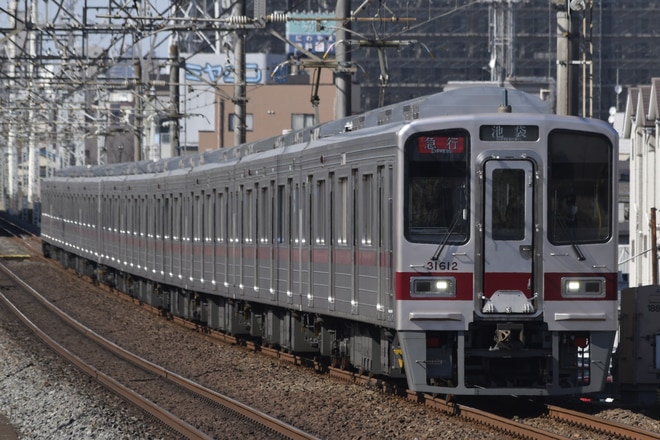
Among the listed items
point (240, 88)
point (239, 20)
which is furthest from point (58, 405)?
point (240, 88)

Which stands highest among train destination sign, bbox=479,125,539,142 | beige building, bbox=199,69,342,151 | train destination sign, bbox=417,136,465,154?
beige building, bbox=199,69,342,151

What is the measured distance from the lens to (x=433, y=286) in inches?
460

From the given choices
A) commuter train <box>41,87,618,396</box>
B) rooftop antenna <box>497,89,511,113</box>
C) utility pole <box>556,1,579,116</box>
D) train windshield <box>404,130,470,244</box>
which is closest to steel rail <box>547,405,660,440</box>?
commuter train <box>41,87,618,396</box>

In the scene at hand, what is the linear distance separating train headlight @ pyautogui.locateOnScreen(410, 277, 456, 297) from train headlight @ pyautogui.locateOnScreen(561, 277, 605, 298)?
1002 mm

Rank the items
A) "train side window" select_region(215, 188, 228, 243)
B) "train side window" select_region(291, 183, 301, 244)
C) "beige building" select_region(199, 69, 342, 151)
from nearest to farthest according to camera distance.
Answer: "train side window" select_region(291, 183, 301, 244) < "train side window" select_region(215, 188, 228, 243) < "beige building" select_region(199, 69, 342, 151)

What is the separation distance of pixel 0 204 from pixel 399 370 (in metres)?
91.8

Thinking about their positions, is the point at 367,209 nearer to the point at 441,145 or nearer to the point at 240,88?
the point at 441,145

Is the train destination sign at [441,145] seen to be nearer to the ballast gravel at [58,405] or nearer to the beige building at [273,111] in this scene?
the ballast gravel at [58,405]

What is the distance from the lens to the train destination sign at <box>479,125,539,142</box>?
1173cm

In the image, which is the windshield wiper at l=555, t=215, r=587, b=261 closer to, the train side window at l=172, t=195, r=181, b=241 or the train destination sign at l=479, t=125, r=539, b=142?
the train destination sign at l=479, t=125, r=539, b=142

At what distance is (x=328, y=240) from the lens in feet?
47.5

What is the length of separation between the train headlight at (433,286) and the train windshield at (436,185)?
343 millimetres

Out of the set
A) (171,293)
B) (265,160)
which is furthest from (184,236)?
(265,160)

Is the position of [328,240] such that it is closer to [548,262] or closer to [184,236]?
[548,262]
